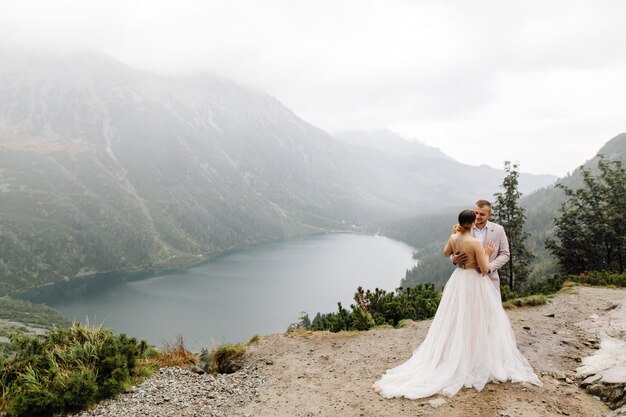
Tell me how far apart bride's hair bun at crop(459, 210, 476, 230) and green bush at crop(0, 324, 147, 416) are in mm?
8174

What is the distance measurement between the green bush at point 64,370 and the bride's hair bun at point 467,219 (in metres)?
8.17

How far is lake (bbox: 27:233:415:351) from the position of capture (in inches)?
4112

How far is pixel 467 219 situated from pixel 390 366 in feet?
14.2

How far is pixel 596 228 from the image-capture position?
2931 centimetres

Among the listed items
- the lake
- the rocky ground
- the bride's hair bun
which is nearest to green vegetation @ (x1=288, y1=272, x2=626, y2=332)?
the rocky ground

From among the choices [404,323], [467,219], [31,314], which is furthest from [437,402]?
[31,314]

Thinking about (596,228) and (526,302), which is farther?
(596,228)

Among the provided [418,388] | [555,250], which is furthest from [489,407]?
[555,250]

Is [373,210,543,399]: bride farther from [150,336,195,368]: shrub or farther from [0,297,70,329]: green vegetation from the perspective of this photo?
[0,297,70,329]: green vegetation

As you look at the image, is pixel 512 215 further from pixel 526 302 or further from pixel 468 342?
pixel 468 342

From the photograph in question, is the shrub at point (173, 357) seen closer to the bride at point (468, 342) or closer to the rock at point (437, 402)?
the bride at point (468, 342)

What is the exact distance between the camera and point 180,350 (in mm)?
11156

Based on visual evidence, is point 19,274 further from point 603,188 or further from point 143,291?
point 603,188

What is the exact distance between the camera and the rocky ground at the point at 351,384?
6.51 metres
